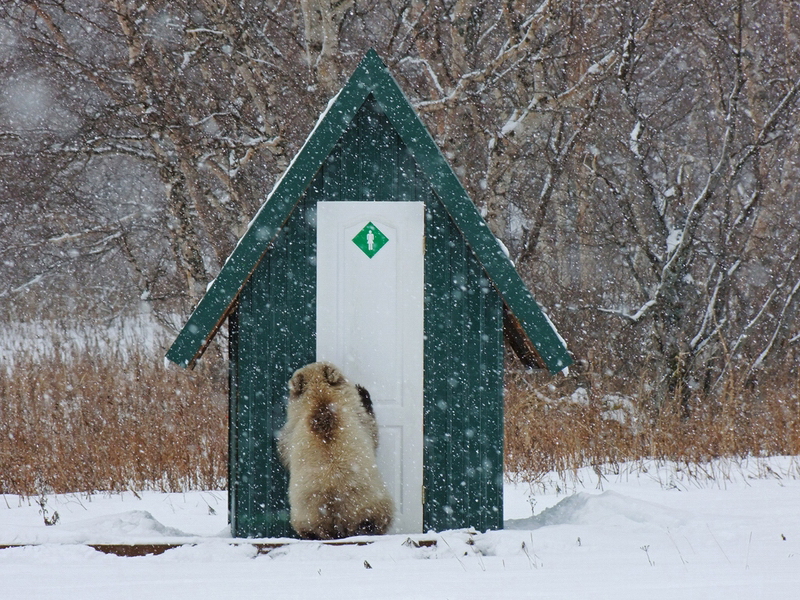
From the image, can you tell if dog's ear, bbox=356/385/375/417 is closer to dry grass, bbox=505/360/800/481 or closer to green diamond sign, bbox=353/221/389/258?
green diamond sign, bbox=353/221/389/258

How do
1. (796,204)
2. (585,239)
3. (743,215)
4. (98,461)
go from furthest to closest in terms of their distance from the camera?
(796,204)
(585,239)
(743,215)
(98,461)

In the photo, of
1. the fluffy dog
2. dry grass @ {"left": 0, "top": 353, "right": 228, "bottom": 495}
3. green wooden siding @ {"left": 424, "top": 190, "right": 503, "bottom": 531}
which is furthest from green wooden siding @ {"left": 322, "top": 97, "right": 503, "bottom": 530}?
dry grass @ {"left": 0, "top": 353, "right": 228, "bottom": 495}

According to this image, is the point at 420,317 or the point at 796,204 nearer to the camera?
the point at 420,317

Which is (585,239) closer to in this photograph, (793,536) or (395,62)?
(395,62)

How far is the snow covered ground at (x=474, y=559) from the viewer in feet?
12.8

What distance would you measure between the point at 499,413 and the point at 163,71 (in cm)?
857

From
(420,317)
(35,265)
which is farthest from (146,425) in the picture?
(35,265)

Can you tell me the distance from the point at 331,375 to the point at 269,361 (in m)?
0.48

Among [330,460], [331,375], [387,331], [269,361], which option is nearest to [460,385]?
[387,331]

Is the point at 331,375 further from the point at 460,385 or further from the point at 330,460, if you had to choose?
the point at 460,385

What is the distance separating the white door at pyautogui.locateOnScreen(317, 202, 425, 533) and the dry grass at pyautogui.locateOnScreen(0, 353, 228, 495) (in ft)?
11.1

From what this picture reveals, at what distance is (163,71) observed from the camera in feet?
37.9

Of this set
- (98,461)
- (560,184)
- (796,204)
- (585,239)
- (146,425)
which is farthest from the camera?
(560,184)

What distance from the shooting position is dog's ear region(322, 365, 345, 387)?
482cm
